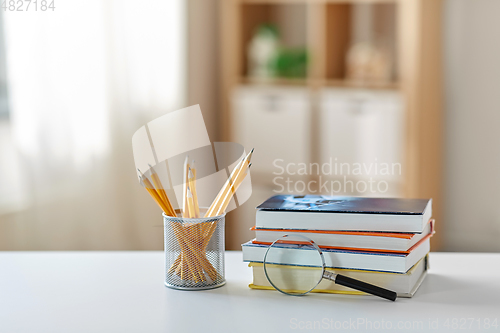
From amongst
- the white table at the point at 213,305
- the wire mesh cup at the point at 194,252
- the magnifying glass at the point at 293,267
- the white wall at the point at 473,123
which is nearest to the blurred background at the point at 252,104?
the white wall at the point at 473,123

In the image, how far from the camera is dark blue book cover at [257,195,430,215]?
2.54 feet

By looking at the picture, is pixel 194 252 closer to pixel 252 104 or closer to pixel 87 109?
pixel 87 109

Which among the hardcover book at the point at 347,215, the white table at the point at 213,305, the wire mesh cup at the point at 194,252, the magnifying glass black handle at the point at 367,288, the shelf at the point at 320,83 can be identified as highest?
the shelf at the point at 320,83

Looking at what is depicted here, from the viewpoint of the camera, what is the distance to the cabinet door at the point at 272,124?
2.59 m

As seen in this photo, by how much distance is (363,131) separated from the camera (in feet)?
8.05

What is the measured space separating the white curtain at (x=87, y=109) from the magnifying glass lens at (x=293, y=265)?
58.6 inches

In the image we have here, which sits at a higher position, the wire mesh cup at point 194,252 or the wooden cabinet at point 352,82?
the wooden cabinet at point 352,82

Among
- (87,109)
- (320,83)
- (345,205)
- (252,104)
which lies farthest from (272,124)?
(345,205)

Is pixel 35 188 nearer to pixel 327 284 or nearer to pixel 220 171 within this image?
pixel 220 171

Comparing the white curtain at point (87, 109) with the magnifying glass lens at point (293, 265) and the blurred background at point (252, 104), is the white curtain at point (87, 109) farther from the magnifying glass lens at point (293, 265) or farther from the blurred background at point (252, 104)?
the magnifying glass lens at point (293, 265)

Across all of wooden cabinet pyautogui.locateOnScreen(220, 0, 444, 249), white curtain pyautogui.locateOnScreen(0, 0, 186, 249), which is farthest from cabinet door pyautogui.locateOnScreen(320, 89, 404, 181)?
white curtain pyautogui.locateOnScreen(0, 0, 186, 249)

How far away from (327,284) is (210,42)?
226cm

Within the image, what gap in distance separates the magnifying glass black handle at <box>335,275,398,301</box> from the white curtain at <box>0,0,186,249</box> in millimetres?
1577

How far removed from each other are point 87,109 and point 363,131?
1191mm
